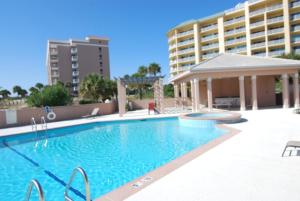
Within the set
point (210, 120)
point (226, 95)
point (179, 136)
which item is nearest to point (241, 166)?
point (179, 136)

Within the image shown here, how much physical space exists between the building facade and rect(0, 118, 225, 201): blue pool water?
4116 centimetres

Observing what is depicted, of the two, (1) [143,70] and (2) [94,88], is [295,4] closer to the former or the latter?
(1) [143,70]

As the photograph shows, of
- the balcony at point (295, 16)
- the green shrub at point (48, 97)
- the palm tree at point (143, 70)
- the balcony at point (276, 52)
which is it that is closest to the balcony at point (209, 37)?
the balcony at point (276, 52)

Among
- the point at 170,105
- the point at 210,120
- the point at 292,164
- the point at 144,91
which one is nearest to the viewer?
the point at 292,164

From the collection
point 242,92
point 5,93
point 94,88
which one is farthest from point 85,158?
point 5,93

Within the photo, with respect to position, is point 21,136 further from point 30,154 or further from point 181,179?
point 181,179

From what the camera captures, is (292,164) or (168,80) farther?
(168,80)

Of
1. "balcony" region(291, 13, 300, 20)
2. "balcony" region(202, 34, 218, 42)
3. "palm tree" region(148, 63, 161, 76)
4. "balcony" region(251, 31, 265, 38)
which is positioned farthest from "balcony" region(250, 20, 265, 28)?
"palm tree" region(148, 63, 161, 76)

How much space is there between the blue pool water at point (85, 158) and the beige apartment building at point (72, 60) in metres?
66.4

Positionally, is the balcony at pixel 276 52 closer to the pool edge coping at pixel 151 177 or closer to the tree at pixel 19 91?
the pool edge coping at pixel 151 177

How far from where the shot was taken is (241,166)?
531cm

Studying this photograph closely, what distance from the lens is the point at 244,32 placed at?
48.2 metres

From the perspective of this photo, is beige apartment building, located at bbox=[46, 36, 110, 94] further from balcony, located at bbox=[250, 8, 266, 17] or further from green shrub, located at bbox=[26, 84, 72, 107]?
green shrub, located at bbox=[26, 84, 72, 107]

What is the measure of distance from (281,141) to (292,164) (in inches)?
106
